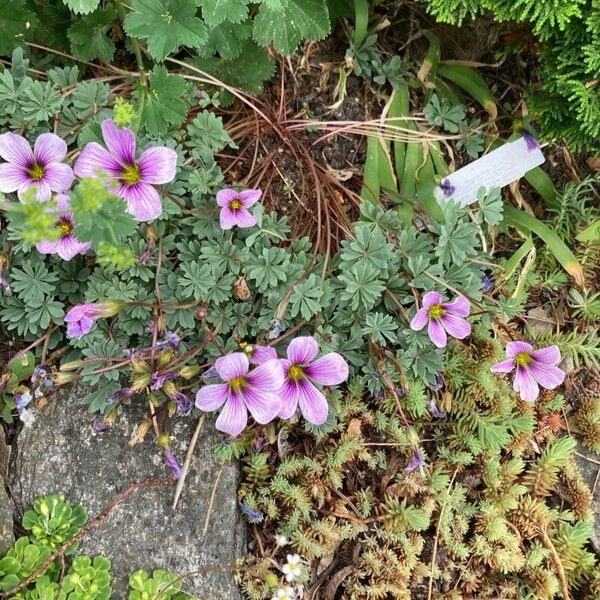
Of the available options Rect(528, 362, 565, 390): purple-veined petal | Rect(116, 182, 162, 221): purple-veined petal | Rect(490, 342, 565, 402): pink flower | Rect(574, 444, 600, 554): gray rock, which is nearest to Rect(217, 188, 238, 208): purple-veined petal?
Rect(116, 182, 162, 221): purple-veined petal

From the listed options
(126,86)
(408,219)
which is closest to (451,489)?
(408,219)

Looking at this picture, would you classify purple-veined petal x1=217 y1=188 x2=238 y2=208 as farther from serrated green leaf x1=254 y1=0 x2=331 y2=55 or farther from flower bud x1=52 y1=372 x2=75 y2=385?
flower bud x1=52 y1=372 x2=75 y2=385

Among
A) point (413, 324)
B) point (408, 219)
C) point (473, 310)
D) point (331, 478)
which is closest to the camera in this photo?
point (413, 324)

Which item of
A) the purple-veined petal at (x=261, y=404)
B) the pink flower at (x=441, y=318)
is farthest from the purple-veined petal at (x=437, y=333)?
the purple-veined petal at (x=261, y=404)

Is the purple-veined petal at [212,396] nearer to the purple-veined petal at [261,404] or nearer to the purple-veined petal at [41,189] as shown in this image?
the purple-veined petal at [261,404]

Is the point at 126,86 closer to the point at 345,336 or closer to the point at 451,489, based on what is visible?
the point at 345,336
